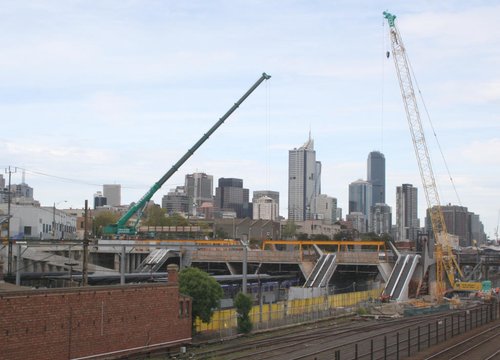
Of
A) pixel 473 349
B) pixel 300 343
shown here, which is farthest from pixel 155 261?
pixel 473 349

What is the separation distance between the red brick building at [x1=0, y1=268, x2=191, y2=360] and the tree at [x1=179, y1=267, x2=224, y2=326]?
3410mm

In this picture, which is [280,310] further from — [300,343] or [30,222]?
[30,222]

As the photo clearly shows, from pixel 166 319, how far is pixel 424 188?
2959 inches

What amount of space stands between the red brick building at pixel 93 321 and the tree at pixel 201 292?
3.41m

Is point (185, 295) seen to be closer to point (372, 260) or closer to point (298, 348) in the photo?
point (298, 348)

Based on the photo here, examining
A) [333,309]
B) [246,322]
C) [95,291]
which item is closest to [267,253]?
[333,309]

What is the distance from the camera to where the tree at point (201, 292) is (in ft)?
151

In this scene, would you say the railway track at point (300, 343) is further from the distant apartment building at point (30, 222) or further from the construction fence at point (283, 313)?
the distant apartment building at point (30, 222)

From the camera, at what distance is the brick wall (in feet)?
97.0

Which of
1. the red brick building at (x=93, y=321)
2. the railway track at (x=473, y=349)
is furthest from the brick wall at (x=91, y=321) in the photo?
the railway track at (x=473, y=349)

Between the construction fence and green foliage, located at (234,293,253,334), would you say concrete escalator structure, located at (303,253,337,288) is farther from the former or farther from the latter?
green foliage, located at (234,293,253,334)

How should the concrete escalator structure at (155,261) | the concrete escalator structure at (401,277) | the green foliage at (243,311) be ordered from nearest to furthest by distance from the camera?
the green foliage at (243,311) < the concrete escalator structure at (401,277) < the concrete escalator structure at (155,261)

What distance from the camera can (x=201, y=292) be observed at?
151 feet

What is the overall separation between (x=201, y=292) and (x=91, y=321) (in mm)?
13176
